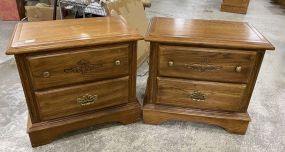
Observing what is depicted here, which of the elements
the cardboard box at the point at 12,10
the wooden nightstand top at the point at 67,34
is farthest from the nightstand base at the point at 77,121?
the cardboard box at the point at 12,10

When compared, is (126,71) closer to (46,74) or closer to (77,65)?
(77,65)

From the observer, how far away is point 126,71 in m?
1.33

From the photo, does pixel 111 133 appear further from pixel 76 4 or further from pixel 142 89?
pixel 76 4

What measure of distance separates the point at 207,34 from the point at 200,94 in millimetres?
339

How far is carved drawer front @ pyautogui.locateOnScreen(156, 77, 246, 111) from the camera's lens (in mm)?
1331

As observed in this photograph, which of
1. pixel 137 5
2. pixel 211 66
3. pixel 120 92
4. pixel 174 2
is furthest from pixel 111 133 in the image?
pixel 174 2

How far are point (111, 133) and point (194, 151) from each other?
0.49m

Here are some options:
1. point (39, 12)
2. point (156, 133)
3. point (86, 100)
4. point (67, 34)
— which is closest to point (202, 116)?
point (156, 133)

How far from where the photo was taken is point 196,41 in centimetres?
121

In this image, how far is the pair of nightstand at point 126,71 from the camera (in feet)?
3.80

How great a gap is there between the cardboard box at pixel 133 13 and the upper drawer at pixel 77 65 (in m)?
0.76

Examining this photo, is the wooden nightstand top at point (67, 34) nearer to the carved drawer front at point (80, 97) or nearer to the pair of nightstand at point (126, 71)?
the pair of nightstand at point (126, 71)

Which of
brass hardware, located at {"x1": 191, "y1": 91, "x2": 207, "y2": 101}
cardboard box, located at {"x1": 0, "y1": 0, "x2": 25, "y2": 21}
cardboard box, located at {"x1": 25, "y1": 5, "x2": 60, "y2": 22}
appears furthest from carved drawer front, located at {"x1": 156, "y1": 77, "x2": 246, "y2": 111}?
cardboard box, located at {"x1": 0, "y1": 0, "x2": 25, "y2": 21}

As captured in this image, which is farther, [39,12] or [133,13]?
[39,12]
